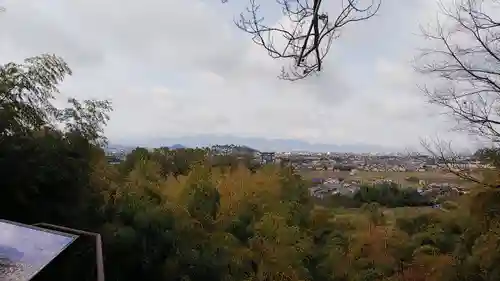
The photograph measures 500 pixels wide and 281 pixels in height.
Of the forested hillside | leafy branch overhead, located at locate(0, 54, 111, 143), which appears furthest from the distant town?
leafy branch overhead, located at locate(0, 54, 111, 143)

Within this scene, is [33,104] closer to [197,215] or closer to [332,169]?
[197,215]

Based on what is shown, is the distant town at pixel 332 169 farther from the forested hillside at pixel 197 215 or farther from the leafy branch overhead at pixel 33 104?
the leafy branch overhead at pixel 33 104

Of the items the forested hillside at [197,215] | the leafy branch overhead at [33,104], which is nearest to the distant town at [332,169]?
the forested hillside at [197,215]

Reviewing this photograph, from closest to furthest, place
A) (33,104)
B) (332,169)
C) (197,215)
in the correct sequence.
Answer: (33,104)
(197,215)
(332,169)

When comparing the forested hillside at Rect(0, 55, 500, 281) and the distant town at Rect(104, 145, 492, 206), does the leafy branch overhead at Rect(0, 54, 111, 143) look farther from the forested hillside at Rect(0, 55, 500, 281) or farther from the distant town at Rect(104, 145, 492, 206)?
the distant town at Rect(104, 145, 492, 206)

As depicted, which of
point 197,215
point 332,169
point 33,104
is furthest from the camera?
point 332,169

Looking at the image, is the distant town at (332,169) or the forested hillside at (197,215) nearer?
the forested hillside at (197,215)

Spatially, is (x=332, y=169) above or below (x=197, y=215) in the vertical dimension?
above

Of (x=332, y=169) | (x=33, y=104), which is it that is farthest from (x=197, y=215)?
(x=332, y=169)

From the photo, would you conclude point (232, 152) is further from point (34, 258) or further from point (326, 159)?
point (34, 258)
